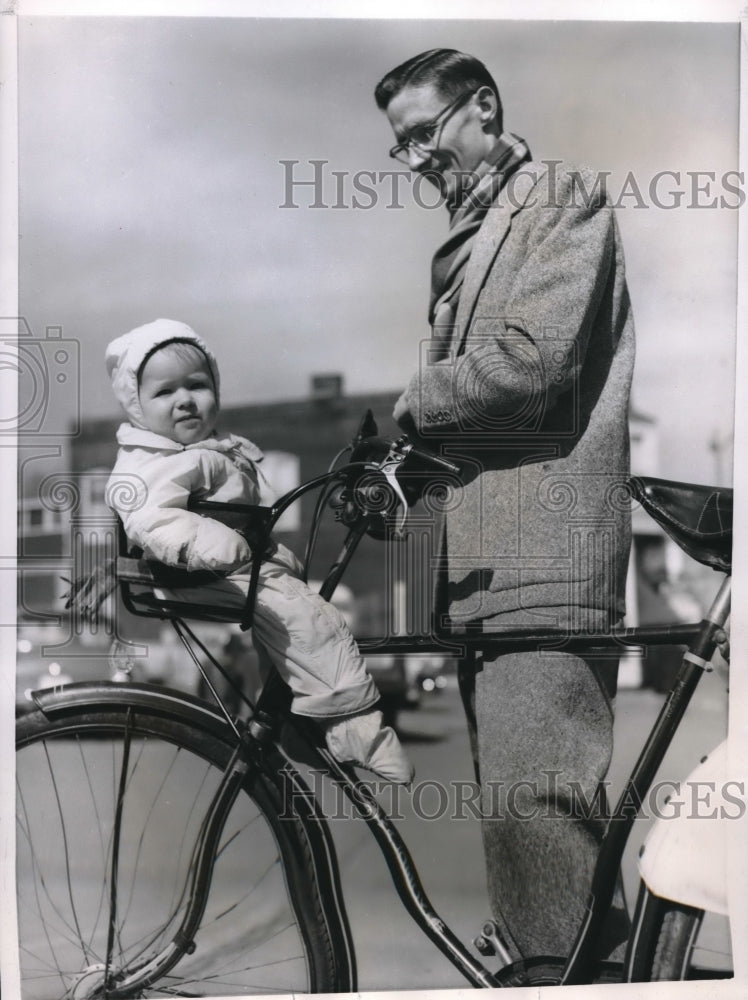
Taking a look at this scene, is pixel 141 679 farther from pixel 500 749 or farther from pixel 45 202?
pixel 45 202

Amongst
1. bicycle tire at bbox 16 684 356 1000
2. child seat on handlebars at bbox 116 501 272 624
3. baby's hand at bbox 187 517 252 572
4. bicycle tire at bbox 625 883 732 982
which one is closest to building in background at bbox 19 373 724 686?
child seat on handlebars at bbox 116 501 272 624

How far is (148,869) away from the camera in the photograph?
2711 millimetres

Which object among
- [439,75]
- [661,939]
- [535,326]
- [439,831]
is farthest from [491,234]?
[661,939]

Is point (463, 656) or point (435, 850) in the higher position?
point (463, 656)

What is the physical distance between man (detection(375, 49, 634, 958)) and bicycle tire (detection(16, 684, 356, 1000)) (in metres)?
0.53

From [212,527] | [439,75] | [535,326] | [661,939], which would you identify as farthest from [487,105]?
[661,939]

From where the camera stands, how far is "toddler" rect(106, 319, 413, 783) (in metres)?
2.55

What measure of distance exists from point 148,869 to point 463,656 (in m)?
1.05

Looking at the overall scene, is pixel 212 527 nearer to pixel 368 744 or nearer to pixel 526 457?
pixel 368 744

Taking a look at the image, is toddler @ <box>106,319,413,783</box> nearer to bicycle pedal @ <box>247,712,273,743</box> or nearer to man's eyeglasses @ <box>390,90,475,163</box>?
bicycle pedal @ <box>247,712,273,743</box>

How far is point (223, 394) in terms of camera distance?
267cm

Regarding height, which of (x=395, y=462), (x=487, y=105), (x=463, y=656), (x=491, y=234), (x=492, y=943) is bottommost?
(x=492, y=943)

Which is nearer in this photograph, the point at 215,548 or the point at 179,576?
the point at 215,548

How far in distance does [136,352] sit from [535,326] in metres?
1.06
